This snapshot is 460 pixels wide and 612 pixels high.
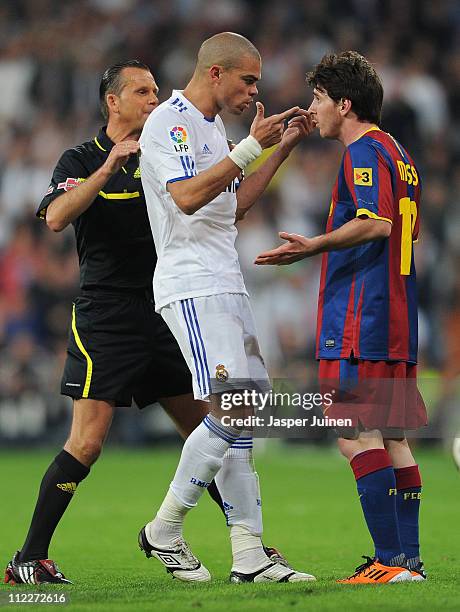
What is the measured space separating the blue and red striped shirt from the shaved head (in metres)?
0.66

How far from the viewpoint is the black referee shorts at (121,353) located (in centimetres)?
589

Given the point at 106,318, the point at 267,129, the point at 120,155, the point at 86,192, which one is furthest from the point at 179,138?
the point at 106,318

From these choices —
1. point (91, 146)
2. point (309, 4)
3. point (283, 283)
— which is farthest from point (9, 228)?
point (91, 146)

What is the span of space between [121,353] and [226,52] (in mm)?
1509

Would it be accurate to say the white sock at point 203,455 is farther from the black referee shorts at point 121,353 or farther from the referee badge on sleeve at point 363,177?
the referee badge on sleeve at point 363,177

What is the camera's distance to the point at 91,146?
246 inches

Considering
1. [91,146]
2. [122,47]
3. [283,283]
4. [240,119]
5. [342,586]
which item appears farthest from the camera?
[122,47]

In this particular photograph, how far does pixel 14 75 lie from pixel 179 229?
462 inches

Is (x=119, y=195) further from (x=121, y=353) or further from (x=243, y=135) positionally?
(x=243, y=135)

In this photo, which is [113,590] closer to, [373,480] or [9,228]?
[373,480]

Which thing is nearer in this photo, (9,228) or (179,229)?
(179,229)

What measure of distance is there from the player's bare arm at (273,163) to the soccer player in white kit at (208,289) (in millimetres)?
291

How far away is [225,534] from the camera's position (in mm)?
7945

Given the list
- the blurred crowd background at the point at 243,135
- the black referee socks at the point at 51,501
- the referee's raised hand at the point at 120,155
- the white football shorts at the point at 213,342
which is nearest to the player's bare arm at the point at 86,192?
the referee's raised hand at the point at 120,155
